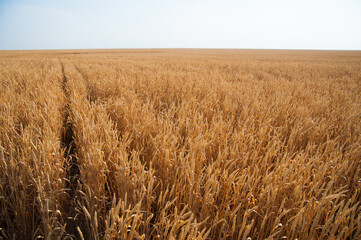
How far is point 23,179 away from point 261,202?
121cm

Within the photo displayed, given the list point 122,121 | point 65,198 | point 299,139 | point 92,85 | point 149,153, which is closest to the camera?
point 65,198

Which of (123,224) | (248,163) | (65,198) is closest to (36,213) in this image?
(65,198)

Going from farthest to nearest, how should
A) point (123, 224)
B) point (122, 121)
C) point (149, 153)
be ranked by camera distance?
point (122, 121), point (149, 153), point (123, 224)

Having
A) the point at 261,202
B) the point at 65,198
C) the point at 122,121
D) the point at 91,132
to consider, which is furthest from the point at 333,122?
the point at 65,198

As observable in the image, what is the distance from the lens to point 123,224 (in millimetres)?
608

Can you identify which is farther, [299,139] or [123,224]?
[299,139]

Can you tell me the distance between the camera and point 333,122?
1966mm

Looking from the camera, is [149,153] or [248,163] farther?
[149,153]

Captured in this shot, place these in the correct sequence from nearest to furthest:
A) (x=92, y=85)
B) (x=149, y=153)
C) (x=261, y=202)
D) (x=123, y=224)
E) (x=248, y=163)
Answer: (x=123, y=224), (x=261, y=202), (x=248, y=163), (x=149, y=153), (x=92, y=85)

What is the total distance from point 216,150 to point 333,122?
1533mm

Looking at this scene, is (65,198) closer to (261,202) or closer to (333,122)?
(261,202)

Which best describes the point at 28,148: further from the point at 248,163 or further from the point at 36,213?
the point at 248,163

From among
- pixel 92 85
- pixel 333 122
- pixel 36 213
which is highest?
pixel 92 85

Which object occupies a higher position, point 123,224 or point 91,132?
point 91,132
